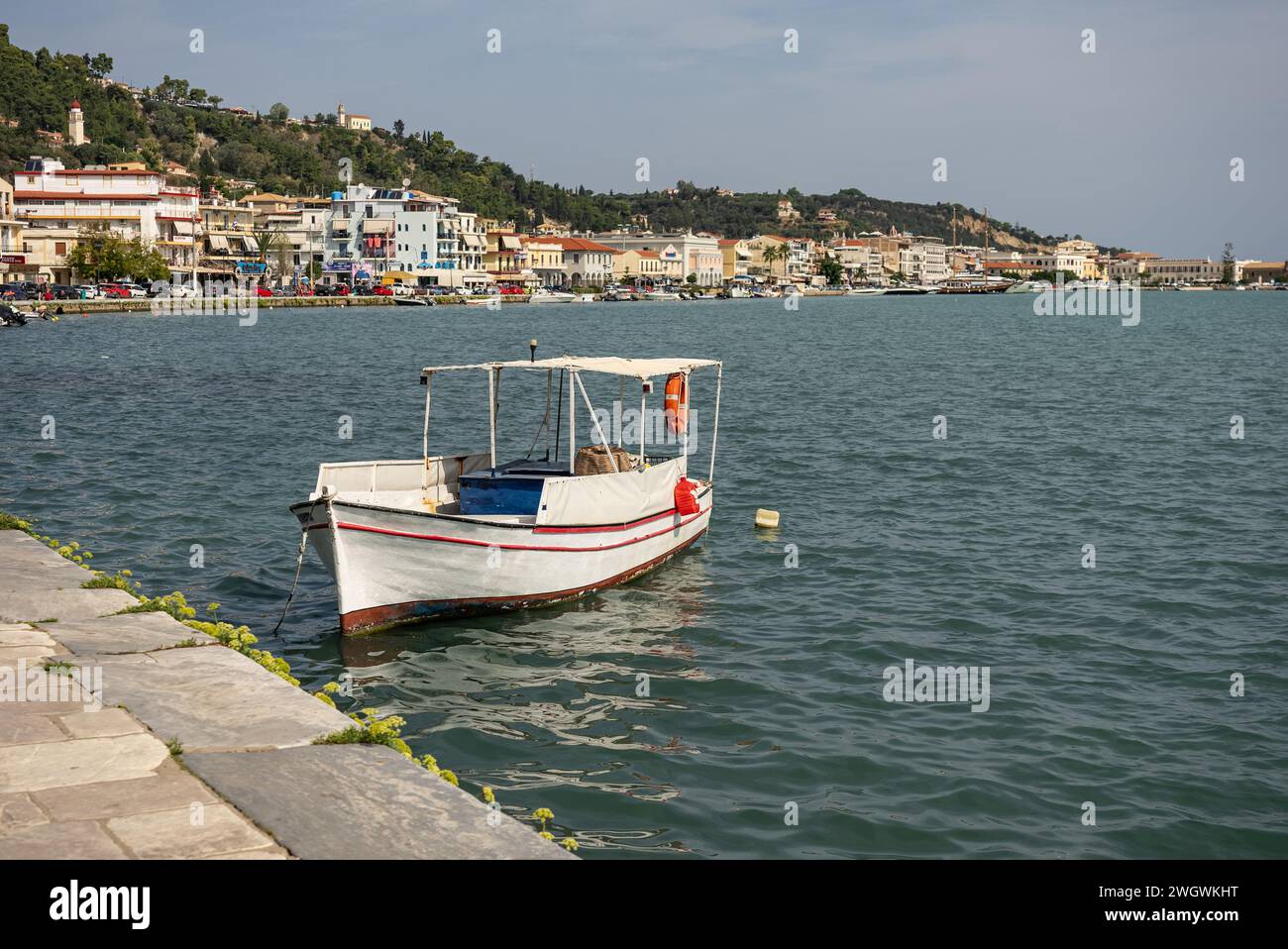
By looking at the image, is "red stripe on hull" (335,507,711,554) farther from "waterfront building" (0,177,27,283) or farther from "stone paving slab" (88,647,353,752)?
"waterfront building" (0,177,27,283)

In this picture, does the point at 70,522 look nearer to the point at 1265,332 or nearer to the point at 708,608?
the point at 708,608

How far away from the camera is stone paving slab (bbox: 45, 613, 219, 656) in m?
11.3

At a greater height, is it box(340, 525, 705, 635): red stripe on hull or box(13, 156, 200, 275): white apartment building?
box(13, 156, 200, 275): white apartment building

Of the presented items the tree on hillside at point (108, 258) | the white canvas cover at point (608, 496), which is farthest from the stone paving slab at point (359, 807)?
the tree on hillside at point (108, 258)

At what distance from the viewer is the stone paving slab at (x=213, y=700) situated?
9.23 m

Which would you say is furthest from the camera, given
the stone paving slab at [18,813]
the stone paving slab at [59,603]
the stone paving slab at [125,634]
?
the stone paving slab at [59,603]

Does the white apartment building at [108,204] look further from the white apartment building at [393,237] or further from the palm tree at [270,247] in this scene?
the white apartment building at [393,237]

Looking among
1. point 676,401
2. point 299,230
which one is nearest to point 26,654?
point 676,401

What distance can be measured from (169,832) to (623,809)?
4.81 meters

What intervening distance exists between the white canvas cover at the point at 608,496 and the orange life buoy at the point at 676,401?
168cm

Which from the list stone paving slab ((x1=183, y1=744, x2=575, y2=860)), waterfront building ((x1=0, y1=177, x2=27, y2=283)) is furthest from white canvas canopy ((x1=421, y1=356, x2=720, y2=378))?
waterfront building ((x1=0, y1=177, x2=27, y2=283))

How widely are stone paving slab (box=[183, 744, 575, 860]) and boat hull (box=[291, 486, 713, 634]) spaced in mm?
7350

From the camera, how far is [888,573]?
20312mm
